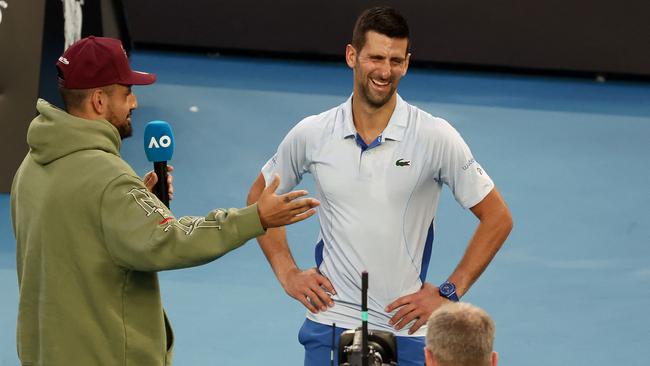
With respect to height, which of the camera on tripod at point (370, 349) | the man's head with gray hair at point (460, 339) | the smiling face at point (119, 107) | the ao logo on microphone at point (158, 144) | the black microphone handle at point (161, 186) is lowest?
the camera on tripod at point (370, 349)

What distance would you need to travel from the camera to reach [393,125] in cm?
493

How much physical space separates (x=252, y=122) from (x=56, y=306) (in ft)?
24.4

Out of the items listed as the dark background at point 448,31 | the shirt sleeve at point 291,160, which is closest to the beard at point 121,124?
the shirt sleeve at point 291,160

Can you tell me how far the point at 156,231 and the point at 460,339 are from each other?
46.7 inches

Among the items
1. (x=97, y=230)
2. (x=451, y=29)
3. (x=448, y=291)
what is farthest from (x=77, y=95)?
(x=451, y=29)

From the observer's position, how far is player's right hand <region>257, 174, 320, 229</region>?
4.04m

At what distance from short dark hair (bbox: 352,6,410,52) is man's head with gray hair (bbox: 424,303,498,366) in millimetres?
1672

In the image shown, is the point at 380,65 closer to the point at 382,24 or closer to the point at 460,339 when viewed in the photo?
the point at 382,24

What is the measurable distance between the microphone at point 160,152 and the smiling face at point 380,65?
920 millimetres

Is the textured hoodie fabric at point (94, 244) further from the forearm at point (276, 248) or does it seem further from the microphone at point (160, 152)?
the forearm at point (276, 248)

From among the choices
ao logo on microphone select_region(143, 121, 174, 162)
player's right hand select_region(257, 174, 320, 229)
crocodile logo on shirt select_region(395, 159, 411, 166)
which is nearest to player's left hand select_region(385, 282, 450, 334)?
crocodile logo on shirt select_region(395, 159, 411, 166)

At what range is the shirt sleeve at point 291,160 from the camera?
5.10m

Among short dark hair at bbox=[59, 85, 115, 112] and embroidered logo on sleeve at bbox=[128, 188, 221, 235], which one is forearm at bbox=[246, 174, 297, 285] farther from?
short dark hair at bbox=[59, 85, 115, 112]

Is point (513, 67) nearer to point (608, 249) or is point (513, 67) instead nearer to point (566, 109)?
point (566, 109)
